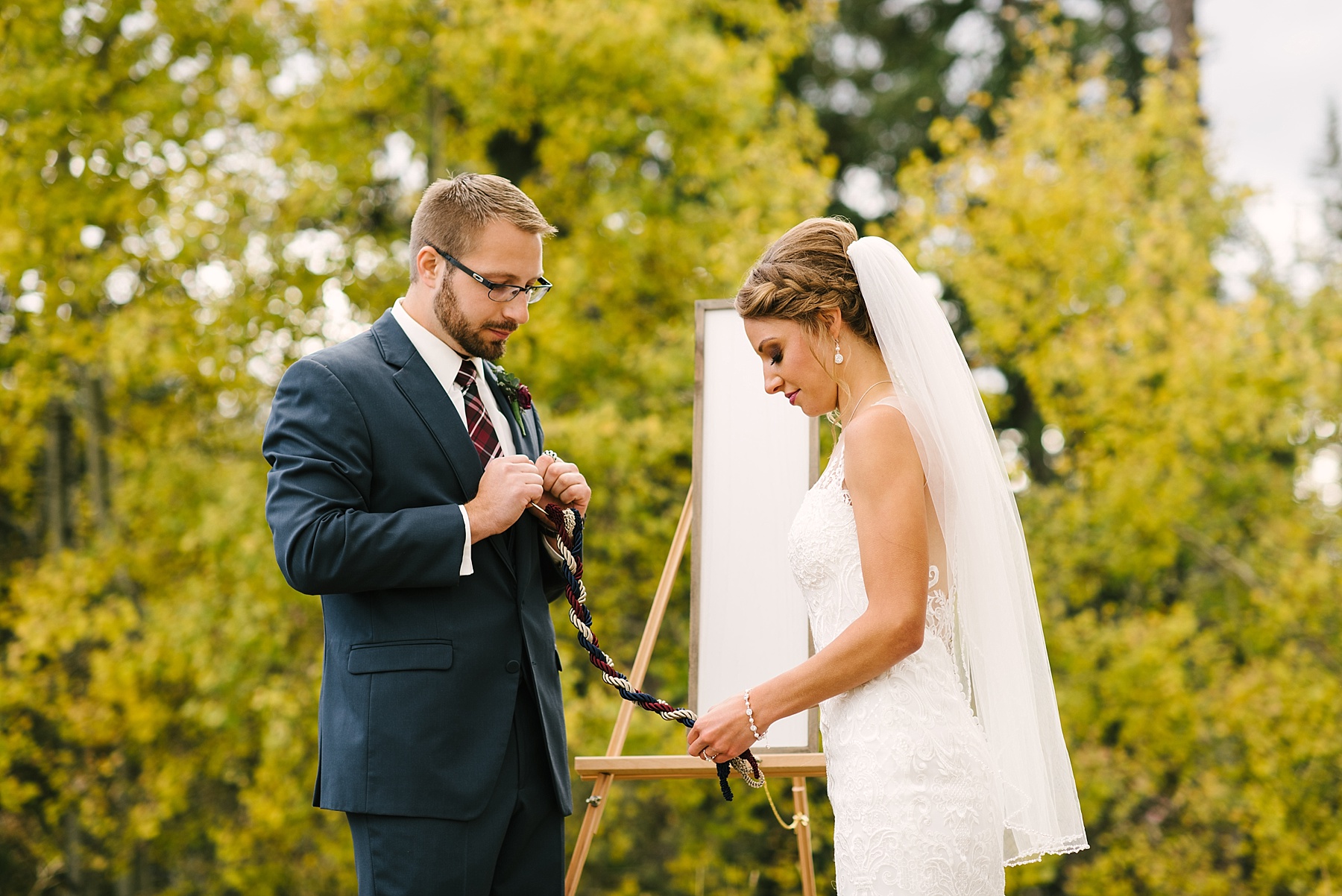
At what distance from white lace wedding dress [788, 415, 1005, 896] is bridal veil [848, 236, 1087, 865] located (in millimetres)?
58

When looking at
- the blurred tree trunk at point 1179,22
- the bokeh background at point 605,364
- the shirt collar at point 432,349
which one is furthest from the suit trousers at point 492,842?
the blurred tree trunk at point 1179,22

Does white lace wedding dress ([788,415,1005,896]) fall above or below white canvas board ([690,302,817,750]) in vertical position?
below

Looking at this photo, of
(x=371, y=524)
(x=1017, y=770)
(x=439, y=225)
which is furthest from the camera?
(x=439, y=225)

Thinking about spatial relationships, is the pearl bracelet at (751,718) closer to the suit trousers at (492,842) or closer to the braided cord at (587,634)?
the braided cord at (587,634)

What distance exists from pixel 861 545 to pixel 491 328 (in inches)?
34.8

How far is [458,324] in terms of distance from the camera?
7.56ft

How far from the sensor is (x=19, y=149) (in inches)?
243

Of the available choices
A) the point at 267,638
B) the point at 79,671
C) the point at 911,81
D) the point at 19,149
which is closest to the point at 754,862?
the point at 267,638

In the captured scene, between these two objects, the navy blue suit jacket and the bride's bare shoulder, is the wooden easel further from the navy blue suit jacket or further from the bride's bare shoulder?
the bride's bare shoulder

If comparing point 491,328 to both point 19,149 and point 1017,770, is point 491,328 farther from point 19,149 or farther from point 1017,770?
point 19,149

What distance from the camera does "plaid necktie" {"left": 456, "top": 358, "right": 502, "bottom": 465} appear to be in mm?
2309

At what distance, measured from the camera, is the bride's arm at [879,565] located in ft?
6.45

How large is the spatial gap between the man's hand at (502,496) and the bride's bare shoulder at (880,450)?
585 mm

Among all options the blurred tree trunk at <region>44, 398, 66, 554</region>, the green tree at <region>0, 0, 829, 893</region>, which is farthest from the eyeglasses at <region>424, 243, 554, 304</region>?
the blurred tree trunk at <region>44, 398, 66, 554</region>
